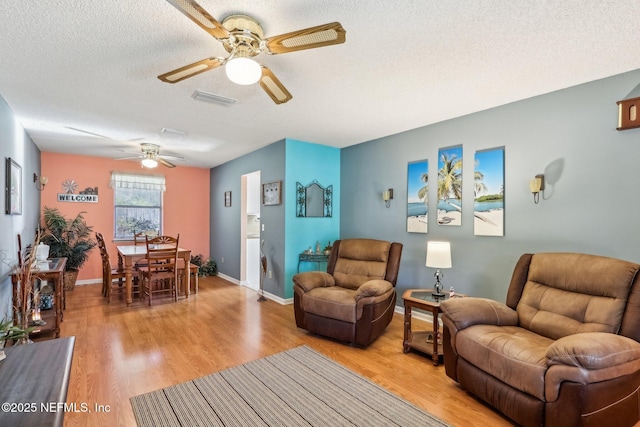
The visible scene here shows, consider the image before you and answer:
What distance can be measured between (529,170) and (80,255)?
660cm

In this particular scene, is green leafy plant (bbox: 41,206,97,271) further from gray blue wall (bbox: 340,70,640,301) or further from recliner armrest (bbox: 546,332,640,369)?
recliner armrest (bbox: 546,332,640,369)

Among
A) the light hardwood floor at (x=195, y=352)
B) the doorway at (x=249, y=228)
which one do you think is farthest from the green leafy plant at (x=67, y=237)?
the doorway at (x=249, y=228)

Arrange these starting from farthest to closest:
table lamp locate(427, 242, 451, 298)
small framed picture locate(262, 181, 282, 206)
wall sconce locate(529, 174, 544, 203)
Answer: small framed picture locate(262, 181, 282, 206), table lamp locate(427, 242, 451, 298), wall sconce locate(529, 174, 544, 203)

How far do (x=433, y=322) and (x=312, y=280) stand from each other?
133 centimetres

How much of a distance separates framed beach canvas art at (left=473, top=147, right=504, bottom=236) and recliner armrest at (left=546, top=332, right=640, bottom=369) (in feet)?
5.11

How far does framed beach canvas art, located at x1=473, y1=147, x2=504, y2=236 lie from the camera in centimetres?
328

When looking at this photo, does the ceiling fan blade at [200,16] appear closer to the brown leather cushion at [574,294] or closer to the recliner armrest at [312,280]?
the recliner armrest at [312,280]

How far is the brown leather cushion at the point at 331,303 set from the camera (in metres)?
3.10

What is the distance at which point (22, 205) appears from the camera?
3.88 m

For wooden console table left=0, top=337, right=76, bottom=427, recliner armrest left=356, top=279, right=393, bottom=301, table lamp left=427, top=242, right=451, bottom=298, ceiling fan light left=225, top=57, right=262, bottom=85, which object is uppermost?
ceiling fan light left=225, top=57, right=262, bottom=85

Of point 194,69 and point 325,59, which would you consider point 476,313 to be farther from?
point 194,69

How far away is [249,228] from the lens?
239 inches

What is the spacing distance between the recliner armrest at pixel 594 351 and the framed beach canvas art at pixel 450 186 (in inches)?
75.7

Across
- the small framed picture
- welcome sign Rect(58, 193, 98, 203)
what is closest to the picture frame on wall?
welcome sign Rect(58, 193, 98, 203)
